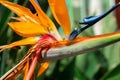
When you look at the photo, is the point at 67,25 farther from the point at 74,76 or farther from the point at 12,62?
the point at 74,76

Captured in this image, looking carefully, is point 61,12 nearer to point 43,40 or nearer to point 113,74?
point 43,40

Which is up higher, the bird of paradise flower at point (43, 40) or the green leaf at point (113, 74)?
the bird of paradise flower at point (43, 40)

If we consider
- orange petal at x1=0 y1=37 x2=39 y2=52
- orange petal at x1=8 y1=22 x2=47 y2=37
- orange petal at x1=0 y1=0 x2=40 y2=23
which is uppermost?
orange petal at x1=0 y1=0 x2=40 y2=23

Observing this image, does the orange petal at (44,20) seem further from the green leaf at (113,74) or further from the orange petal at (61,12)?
the green leaf at (113,74)

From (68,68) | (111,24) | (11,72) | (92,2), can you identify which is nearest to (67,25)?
(11,72)

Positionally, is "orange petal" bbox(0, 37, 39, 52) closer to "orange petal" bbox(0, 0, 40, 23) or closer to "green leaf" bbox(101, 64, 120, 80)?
"orange petal" bbox(0, 0, 40, 23)

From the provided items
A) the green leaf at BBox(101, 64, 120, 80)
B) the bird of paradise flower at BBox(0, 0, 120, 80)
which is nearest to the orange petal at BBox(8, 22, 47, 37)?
the bird of paradise flower at BBox(0, 0, 120, 80)

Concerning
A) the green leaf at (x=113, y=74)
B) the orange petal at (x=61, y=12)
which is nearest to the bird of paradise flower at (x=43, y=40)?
the orange petal at (x=61, y=12)

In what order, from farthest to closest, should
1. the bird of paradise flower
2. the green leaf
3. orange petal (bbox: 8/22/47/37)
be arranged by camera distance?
the green leaf < orange petal (bbox: 8/22/47/37) < the bird of paradise flower
